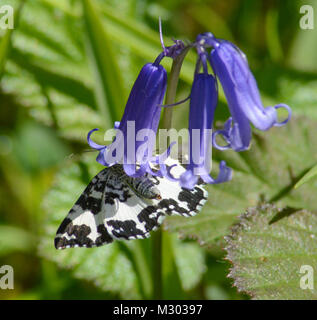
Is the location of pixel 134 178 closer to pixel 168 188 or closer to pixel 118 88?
pixel 168 188

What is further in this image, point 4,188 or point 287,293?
point 4,188

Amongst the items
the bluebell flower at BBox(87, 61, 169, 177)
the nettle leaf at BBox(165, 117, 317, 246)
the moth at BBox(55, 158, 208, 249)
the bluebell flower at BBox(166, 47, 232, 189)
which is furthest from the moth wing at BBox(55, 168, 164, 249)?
the nettle leaf at BBox(165, 117, 317, 246)

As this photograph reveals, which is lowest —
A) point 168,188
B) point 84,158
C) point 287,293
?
point 287,293

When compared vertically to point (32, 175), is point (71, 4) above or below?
above

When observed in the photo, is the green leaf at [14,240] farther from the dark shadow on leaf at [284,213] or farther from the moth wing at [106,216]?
the dark shadow on leaf at [284,213]

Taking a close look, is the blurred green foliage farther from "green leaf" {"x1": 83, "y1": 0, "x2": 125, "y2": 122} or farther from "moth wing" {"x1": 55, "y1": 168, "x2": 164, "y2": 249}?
"moth wing" {"x1": 55, "y1": 168, "x2": 164, "y2": 249}

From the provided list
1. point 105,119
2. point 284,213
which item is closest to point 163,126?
point 284,213

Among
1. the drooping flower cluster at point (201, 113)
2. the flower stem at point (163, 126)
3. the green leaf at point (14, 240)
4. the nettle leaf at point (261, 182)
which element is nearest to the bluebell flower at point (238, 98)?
the drooping flower cluster at point (201, 113)

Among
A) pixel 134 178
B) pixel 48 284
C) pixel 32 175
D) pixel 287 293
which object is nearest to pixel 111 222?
pixel 134 178
